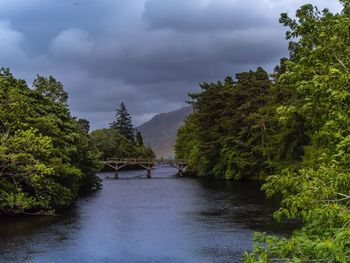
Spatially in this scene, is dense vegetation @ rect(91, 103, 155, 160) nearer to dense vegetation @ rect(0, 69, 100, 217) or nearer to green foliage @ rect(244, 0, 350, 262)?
dense vegetation @ rect(0, 69, 100, 217)

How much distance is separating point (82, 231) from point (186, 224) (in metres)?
7.12

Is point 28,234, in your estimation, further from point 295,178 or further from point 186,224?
point 295,178

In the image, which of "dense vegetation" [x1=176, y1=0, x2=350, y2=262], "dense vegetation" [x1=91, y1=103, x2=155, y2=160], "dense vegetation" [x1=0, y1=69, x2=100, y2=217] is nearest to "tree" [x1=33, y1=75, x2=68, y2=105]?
"dense vegetation" [x1=0, y1=69, x2=100, y2=217]

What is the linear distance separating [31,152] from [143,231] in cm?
1037

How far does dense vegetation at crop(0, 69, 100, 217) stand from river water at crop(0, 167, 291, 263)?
1758 millimetres

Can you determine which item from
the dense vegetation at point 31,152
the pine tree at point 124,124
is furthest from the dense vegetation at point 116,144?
the dense vegetation at point 31,152

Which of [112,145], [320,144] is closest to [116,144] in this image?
[112,145]

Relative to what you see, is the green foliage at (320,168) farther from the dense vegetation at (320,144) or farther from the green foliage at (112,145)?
the green foliage at (112,145)

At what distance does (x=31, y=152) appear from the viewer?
33.0m

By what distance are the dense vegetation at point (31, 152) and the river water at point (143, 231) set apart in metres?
1.76

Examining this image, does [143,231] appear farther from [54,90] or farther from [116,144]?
[116,144]

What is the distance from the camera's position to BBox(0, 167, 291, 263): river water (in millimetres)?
22938

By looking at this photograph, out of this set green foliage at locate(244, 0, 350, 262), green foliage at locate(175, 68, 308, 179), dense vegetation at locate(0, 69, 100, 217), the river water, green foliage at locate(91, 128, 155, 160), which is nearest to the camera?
green foliage at locate(244, 0, 350, 262)

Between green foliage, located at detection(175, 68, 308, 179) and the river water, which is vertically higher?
green foliage, located at detection(175, 68, 308, 179)
